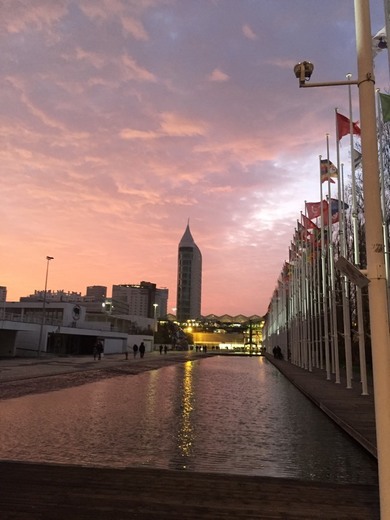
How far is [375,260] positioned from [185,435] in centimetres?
735

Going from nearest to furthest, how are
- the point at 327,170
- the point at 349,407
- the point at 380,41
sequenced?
1. the point at 380,41
2. the point at 349,407
3. the point at 327,170

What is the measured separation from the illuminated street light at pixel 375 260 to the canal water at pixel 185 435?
3.28 meters

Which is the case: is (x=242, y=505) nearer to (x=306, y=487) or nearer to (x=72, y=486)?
(x=306, y=487)

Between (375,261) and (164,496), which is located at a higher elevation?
(375,261)

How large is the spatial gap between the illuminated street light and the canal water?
10.8ft

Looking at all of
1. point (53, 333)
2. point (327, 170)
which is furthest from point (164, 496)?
point (53, 333)

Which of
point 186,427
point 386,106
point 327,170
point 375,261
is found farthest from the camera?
point 327,170

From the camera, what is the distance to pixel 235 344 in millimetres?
195375

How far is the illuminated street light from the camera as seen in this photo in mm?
4648

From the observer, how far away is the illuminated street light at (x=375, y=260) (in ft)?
15.3

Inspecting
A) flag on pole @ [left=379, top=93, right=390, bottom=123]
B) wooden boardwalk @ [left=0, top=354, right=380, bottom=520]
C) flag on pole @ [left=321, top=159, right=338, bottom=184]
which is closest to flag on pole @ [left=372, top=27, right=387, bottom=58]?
flag on pole @ [left=379, top=93, right=390, bottom=123]

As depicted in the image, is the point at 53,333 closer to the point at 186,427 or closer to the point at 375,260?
the point at 186,427

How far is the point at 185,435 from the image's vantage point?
10.8 metres

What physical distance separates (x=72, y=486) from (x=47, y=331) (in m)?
50.4
